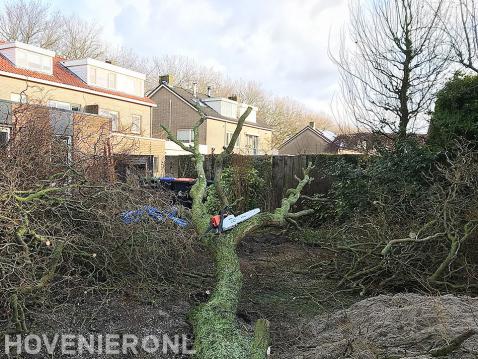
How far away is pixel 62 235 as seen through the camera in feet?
13.3

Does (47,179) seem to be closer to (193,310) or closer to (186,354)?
(193,310)

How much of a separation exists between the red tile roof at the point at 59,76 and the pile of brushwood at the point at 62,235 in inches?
608

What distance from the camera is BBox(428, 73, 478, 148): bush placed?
7292 mm

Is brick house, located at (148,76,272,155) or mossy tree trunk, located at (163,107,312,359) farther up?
brick house, located at (148,76,272,155)

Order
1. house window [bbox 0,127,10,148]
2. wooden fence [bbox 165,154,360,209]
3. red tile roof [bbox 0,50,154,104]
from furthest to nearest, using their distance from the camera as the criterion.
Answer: red tile roof [bbox 0,50,154,104]
wooden fence [bbox 165,154,360,209]
house window [bbox 0,127,10,148]

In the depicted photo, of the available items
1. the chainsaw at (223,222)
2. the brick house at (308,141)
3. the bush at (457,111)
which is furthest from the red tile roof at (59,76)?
the bush at (457,111)

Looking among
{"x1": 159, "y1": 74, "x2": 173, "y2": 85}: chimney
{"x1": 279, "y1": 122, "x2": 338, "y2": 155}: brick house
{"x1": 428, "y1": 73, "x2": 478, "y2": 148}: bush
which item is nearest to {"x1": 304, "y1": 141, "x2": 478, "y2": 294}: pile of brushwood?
{"x1": 428, "y1": 73, "x2": 478, "y2": 148}: bush

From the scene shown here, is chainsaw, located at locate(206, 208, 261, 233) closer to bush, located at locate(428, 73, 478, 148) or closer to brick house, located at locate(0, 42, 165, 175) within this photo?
bush, located at locate(428, 73, 478, 148)

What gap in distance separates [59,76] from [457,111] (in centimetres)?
1885

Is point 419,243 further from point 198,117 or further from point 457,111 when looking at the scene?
point 198,117

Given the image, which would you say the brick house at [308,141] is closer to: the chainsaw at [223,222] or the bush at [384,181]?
the bush at [384,181]

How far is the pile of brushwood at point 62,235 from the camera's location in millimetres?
3412

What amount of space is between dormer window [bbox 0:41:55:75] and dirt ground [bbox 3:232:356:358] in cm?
1733

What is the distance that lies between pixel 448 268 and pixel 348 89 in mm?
6181
